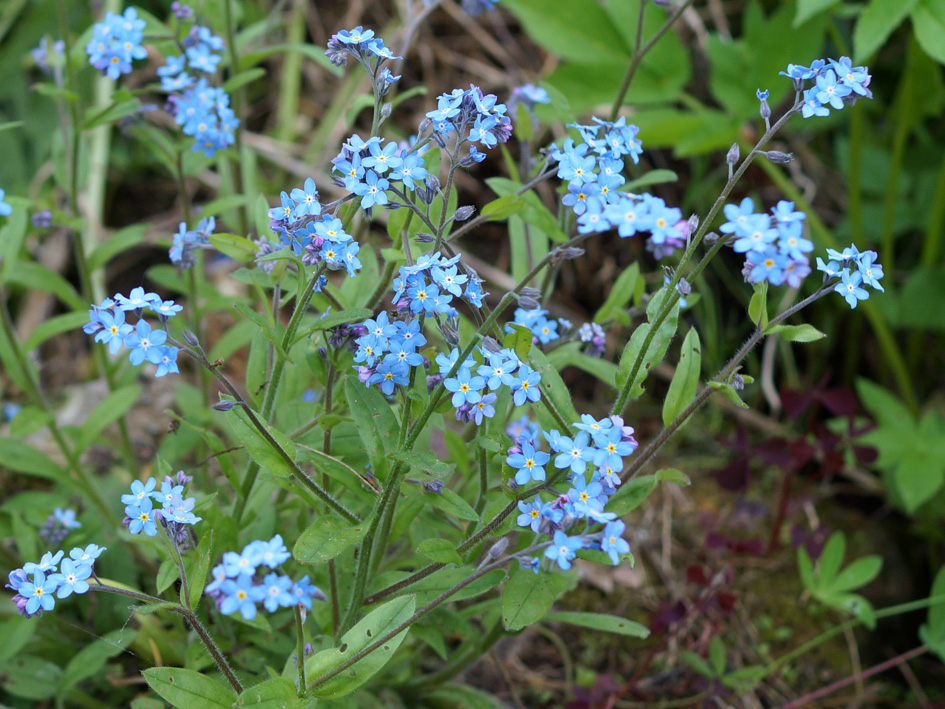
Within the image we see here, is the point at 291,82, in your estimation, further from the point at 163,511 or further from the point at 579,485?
the point at 579,485

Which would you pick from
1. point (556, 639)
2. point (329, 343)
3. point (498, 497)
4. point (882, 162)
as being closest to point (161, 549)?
point (329, 343)

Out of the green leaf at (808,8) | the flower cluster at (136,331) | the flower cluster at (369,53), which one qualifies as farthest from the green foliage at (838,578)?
the flower cluster at (136,331)

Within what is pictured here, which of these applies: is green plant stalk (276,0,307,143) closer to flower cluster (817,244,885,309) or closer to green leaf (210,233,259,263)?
green leaf (210,233,259,263)

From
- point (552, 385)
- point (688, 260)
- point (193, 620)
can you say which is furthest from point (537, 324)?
point (193, 620)

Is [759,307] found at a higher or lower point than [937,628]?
higher

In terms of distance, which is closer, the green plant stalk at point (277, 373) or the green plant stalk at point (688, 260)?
the green plant stalk at point (688, 260)

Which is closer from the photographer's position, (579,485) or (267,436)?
(579,485)

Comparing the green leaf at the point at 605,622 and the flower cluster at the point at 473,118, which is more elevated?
the flower cluster at the point at 473,118

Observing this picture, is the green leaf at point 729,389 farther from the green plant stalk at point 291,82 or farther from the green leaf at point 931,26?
the green plant stalk at point 291,82

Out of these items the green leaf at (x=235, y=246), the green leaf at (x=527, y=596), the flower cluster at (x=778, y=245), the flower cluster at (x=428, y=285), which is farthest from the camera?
the green leaf at (x=235, y=246)
